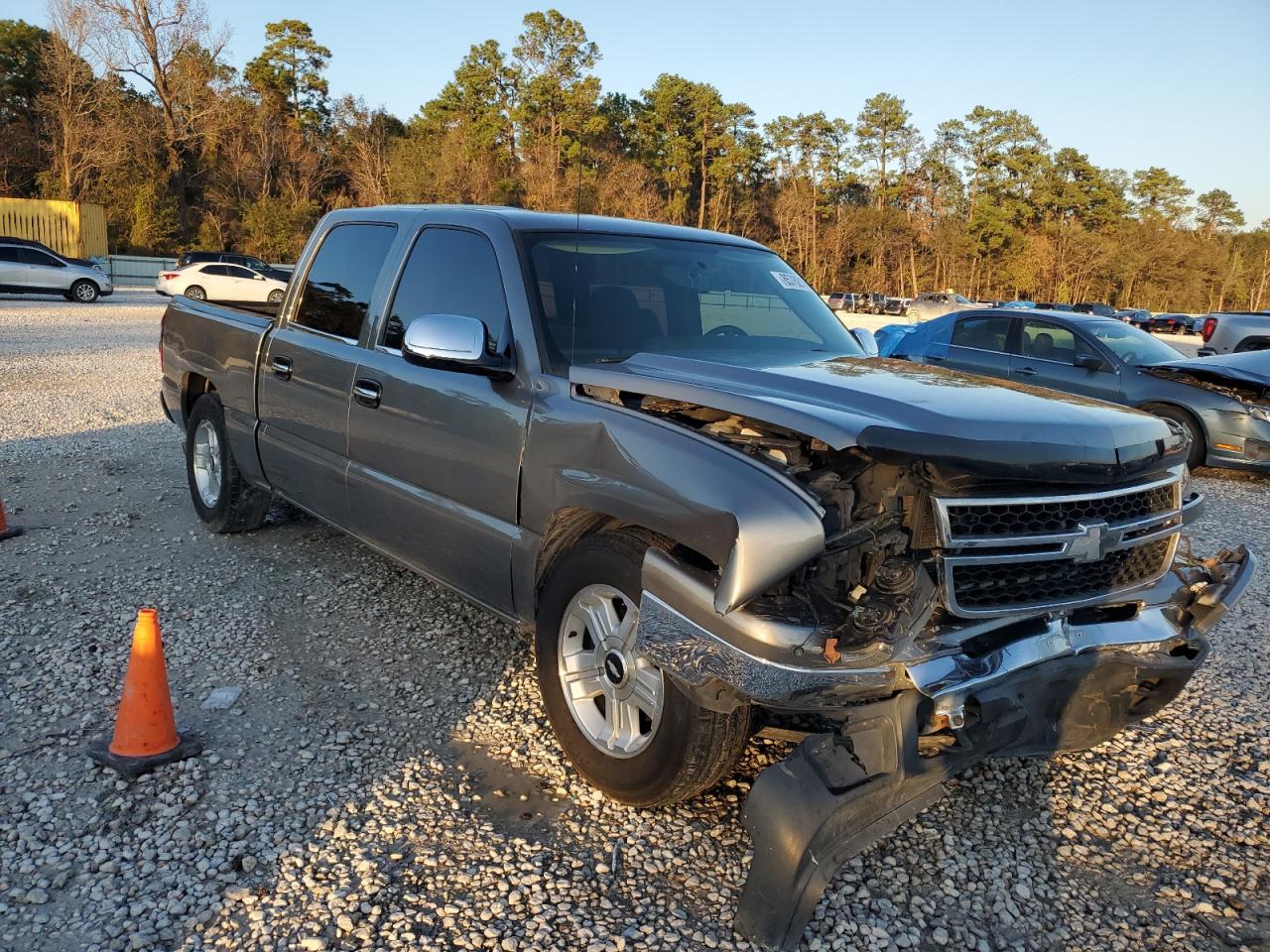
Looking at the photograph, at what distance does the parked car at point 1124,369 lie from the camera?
9297 millimetres

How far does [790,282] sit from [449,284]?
166cm

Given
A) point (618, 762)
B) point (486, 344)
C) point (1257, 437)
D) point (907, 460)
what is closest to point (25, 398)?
point (486, 344)

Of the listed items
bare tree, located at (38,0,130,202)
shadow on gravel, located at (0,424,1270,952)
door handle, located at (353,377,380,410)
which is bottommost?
shadow on gravel, located at (0,424,1270,952)

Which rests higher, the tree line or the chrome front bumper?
the tree line

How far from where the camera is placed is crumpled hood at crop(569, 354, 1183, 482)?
2.49m

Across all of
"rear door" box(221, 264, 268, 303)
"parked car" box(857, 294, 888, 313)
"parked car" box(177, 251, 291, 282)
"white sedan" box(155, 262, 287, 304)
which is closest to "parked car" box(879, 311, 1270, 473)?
"white sedan" box(155, 262, 287, 304)

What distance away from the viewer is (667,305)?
13.0 ft

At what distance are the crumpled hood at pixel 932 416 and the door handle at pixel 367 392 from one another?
4.41 ft

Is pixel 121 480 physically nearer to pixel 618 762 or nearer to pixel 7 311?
pixel 618 762

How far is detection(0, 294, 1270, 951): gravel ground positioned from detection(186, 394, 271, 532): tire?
0.96 m

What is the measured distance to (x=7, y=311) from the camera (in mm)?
22562

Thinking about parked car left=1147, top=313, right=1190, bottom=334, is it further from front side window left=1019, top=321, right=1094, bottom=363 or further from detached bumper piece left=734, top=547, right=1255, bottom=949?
detached bumper piece left=734, top=547, right=1255, bottom=949

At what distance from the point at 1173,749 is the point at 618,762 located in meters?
2.37

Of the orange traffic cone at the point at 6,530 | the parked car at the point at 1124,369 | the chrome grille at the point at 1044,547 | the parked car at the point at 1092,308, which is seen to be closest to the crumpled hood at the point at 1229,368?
the parked car at the point at 1124,369
